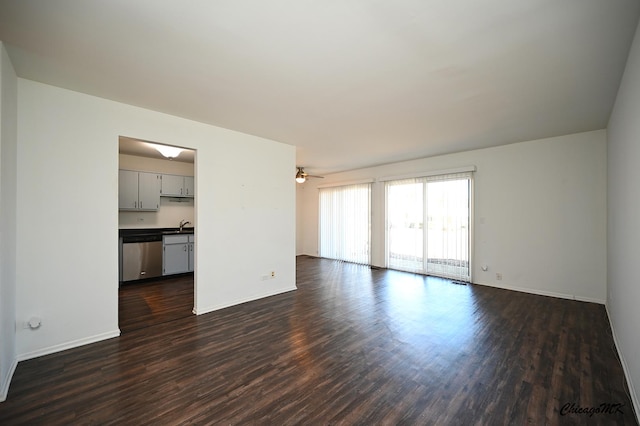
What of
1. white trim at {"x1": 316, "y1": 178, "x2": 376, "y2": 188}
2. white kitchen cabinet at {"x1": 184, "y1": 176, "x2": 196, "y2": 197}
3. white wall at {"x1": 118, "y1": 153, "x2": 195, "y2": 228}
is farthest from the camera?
white trim at {"x1": 316, "y1": 178, "x2": 376, "y2": 188}

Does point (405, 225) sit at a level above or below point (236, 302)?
above

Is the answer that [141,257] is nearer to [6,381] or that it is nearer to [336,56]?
[6,381]

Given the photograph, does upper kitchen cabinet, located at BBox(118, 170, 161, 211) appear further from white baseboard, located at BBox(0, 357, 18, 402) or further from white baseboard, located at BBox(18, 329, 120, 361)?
white baseboard, located at BBox(0, 357, 18, 402)

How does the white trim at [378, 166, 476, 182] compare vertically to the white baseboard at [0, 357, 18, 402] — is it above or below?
above

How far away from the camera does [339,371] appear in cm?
230

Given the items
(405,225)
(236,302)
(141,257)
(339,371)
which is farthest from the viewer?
(405,225)

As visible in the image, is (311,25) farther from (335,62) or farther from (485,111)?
(485,111)

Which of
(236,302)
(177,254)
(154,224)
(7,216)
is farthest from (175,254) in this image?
(7,216)

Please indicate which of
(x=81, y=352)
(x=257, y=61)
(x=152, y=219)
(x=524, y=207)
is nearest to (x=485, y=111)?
(x=524, y=207)

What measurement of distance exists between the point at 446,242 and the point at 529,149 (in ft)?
7.31

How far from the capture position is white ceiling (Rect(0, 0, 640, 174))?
1.66 metres

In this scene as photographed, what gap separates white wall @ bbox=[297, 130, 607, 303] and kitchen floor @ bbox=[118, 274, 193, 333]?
213 inches

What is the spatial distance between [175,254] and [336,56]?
5299 millimetres

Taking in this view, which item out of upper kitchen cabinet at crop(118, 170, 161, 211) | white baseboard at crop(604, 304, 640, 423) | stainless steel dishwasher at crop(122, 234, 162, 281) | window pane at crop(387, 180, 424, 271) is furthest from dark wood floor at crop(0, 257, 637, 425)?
upper kitchen cabinet at crop(118, 170, 161, 211)
